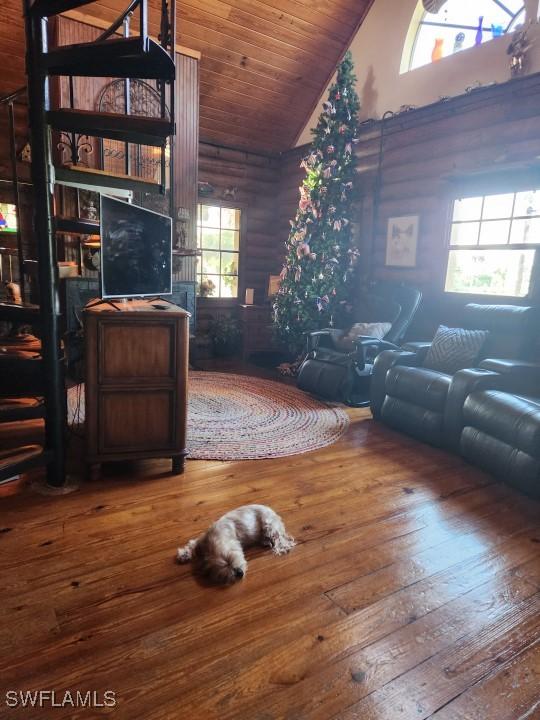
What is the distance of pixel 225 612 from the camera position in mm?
1504

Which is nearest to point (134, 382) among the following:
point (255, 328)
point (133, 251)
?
point (133, 251)

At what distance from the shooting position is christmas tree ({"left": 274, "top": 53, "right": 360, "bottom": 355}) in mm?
4781

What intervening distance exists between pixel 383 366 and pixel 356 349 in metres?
0.47

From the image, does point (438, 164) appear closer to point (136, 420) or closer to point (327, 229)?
point (327, 229)

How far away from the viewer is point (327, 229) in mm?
4934

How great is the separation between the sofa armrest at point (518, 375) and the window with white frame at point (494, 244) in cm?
92

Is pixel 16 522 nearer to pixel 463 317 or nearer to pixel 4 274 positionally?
pixel 463 317

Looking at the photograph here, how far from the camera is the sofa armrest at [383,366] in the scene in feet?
11.6

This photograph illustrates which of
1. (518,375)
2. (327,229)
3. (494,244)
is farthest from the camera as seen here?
(327,229)

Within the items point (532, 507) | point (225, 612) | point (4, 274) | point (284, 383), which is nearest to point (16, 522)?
point (225, 612)

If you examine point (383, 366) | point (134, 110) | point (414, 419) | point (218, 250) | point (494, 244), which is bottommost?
point (414, 419)

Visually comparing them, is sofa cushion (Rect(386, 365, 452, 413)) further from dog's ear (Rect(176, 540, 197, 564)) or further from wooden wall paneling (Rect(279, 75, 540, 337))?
dog's ear (Rect(176, 540, 197, 564))

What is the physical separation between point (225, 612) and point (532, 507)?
1641 millimetres

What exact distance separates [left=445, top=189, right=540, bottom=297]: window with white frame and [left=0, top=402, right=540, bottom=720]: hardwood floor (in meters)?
2.16
